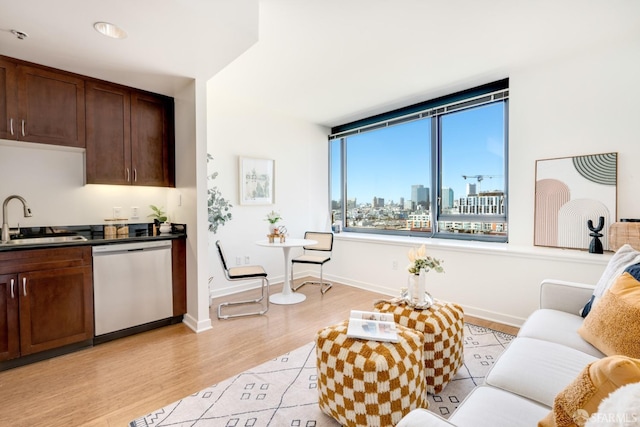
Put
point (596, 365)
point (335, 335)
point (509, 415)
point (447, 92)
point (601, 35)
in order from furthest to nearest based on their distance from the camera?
point (447, 92) → point (601, 35) → point (335, 335) → point (509, 415) → point (596, 365)

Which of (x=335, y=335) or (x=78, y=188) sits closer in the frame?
(x=335, y=335)

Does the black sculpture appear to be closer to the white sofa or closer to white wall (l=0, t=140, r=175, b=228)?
the white sofa

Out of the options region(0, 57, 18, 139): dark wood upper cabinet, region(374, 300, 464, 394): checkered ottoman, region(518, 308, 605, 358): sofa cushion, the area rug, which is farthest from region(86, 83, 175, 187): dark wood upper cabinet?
region(518, 308, 605, 358): sofa cushion

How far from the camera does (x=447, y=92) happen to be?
3842mm

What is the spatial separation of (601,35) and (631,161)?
3.70 ft

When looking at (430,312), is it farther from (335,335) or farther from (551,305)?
(551,305)

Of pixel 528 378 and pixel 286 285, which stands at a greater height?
pixel 528 378

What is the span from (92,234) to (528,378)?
12.4 ft

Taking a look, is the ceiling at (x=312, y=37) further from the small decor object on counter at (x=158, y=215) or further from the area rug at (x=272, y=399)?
the area rug at (x=272, y=399)

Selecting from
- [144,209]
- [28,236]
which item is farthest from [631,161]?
[28,236]

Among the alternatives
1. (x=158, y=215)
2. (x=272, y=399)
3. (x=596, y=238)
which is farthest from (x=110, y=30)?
(x=596, y=238)

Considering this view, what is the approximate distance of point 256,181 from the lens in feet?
14.5

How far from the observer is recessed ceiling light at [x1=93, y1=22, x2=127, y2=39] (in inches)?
79.4

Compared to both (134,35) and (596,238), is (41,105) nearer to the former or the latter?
(134,35)
